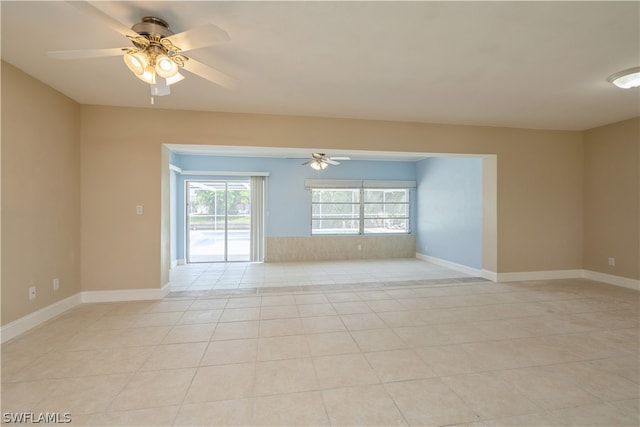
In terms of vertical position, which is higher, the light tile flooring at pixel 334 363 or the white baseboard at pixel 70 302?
the white baseboard at pixel 70 302

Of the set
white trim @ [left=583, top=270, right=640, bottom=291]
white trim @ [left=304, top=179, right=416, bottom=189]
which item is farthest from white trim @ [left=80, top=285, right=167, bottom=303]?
white trim @ [left=583, top=270, right=640, bottom=291]

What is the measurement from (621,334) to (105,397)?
453 centimetres

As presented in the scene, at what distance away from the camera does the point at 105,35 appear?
2199 millimetres

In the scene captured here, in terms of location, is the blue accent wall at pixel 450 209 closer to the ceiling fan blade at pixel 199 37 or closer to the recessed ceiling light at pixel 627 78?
the recessed ceiling light at pixel 627 78

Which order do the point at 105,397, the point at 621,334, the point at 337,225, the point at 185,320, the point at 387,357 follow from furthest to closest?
the point at 337,225, the point at 185,320, the point at 621,334, the point at 387,357, the point at 105,397

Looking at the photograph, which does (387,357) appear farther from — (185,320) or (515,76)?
(515,76)

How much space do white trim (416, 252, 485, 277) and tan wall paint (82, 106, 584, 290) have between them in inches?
21.9

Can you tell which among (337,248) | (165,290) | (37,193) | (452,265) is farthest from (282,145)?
(452,265)

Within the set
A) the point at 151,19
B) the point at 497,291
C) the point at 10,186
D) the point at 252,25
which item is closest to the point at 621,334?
the point at 497,291

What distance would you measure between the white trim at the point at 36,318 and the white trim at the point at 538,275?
6275 millimetres

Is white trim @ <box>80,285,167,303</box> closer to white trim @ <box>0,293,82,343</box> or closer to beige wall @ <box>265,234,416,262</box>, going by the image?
white trim @ <box>0,293,82,343</box>

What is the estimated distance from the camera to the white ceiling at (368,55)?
6.35ft

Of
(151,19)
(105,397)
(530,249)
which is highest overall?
(151,19)

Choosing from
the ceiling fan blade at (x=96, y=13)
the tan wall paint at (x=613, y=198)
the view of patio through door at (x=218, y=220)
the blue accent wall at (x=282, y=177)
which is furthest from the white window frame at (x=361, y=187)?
the ceiling fan blade at (x=96, y=13)
